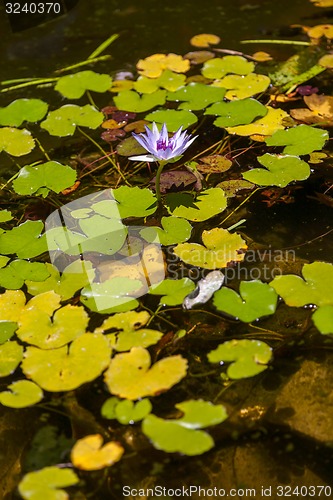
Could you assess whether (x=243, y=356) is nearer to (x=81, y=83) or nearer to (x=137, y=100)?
(x=137, y=100)

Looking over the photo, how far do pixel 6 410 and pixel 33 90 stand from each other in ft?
5.09

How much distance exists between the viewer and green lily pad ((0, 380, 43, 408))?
49.1 inches

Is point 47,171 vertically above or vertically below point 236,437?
above

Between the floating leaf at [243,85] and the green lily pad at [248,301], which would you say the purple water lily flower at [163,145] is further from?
the floating leaf at [243,85]

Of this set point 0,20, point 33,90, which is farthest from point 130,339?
point 0,20

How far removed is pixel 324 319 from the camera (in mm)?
1337

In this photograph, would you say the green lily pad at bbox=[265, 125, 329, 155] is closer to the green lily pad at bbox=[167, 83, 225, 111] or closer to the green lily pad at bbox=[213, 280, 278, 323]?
the green lily pad at bbox=[167, 83, 225, 111]

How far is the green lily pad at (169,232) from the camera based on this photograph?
160 centimetres

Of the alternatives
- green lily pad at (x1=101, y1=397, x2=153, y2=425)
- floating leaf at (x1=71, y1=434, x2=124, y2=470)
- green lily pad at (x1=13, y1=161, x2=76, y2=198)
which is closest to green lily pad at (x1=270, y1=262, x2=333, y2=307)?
green lily pad at (x1=101, y1=397, x2=153, y2=425)

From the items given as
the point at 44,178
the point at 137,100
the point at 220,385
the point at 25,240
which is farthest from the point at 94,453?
the point at 137,100

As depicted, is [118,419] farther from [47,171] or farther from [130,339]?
[47,171]

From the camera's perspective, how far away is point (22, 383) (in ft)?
4.20

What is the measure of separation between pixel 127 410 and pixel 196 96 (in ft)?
4.48

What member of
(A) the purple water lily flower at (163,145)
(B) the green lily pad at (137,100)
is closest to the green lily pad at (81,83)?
(B) the green lily pad at (137,100)
